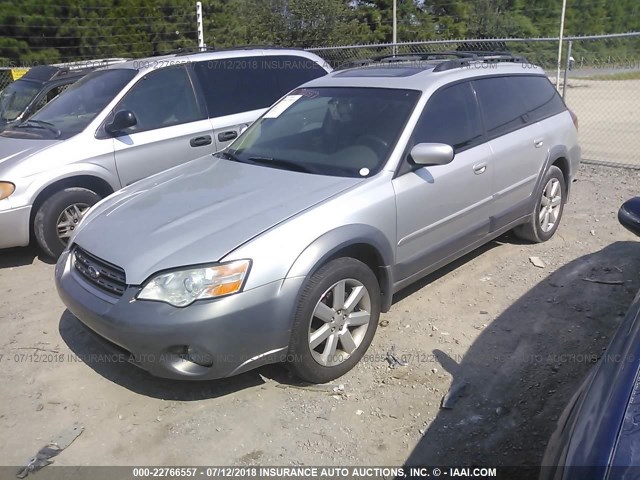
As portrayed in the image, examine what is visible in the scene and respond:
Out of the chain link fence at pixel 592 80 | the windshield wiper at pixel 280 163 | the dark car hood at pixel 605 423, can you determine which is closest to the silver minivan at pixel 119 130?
the chain link fence at pixel 592 80

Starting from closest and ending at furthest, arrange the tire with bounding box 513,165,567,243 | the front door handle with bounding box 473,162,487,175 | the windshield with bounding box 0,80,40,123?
the front door handle with bounding box 473,162,487,175 → the tire with bounding box 513,165,567,243 → the windshield with bounding box 0,80,40,123

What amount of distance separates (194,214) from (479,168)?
7.08 ft

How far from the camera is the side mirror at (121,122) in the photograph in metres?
5.41

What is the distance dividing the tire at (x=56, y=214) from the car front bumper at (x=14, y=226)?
118 millimetres

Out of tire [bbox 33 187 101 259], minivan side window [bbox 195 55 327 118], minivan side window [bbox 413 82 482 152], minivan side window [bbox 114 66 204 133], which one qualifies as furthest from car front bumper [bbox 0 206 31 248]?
minivan side window [bbox 413 82 482 152]

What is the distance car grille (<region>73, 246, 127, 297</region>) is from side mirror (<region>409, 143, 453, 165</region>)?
74.7 inches

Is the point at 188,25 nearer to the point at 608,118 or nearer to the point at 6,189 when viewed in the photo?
the point at 608,118

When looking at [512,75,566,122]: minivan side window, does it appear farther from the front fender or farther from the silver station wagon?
the front fender

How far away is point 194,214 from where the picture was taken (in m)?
3.43

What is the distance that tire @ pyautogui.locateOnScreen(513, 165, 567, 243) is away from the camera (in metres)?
5.33

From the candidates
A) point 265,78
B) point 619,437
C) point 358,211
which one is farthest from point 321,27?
point 619,437

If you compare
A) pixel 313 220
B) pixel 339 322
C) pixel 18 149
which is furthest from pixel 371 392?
pixel 18 149

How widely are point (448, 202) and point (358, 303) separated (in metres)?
1.07

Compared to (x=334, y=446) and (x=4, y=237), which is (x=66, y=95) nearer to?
(x=4, y=237)
